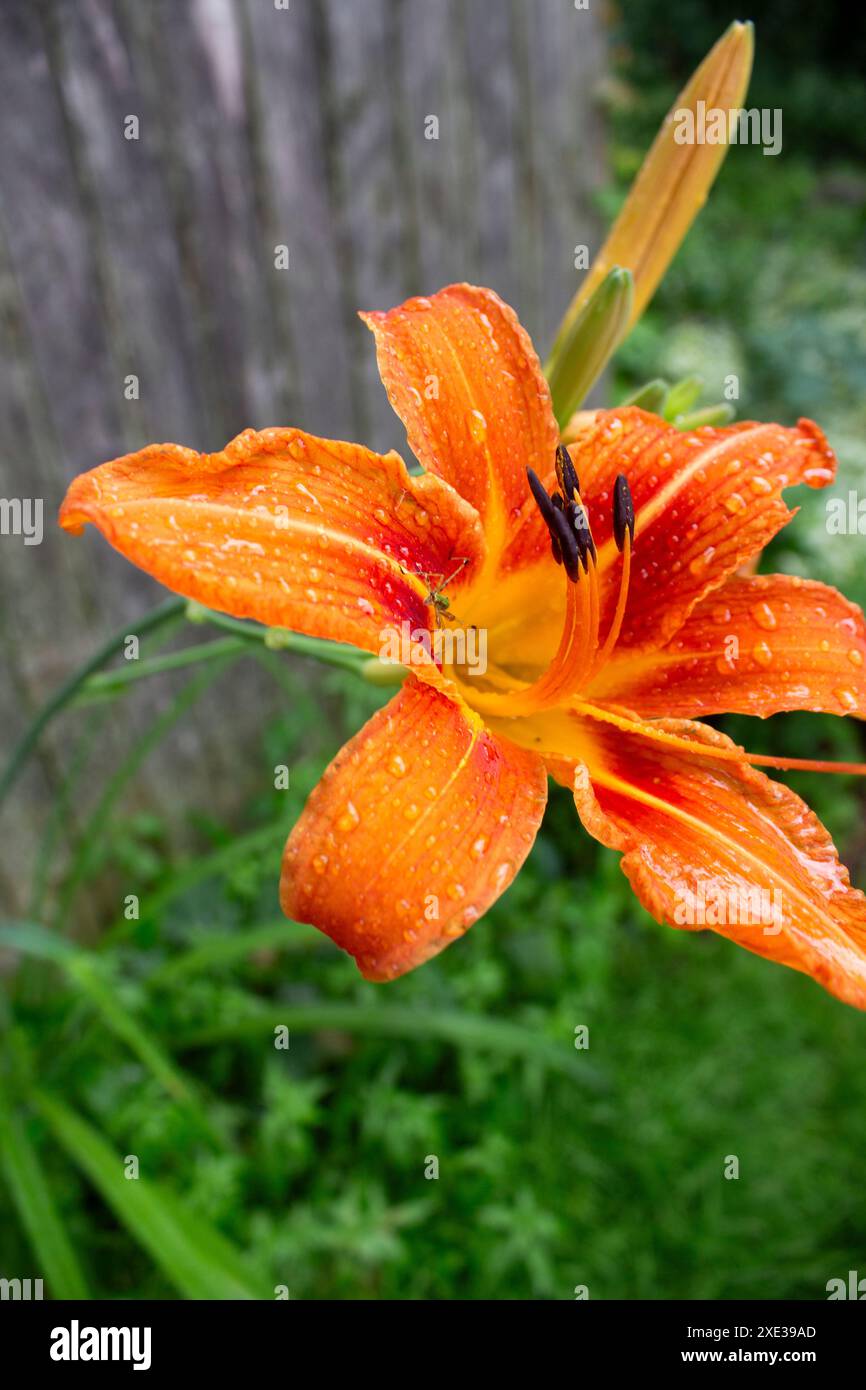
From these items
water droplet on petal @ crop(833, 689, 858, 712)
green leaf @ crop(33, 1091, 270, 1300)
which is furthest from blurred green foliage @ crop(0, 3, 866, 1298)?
water droplet on petal @ crop(833, 689, 858, 712)

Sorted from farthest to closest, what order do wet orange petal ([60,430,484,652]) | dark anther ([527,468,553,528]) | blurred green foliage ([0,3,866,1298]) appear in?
blurred green foliage ([0,3,866,1298]) < dark anther ([527,468,553,528]) < wet orange petal ([60,430,484,652])

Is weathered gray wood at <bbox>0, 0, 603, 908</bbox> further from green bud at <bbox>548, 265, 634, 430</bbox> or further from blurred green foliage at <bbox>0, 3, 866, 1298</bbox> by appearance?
green bud at <bbox>548, 265, 634, 430</bbox>

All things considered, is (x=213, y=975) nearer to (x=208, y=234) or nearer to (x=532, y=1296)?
(x=532, y=1296)

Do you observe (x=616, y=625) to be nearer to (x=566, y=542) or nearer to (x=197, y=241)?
(x=566, y=542)

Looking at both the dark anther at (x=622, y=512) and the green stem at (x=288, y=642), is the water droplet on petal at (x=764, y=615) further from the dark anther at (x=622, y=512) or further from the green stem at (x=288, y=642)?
the green stem at (x=288, y=642)

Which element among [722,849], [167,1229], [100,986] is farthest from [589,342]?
[167,1229]

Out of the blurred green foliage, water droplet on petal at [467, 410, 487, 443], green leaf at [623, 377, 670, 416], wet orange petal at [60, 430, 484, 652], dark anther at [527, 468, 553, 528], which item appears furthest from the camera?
the blurred green foliage
